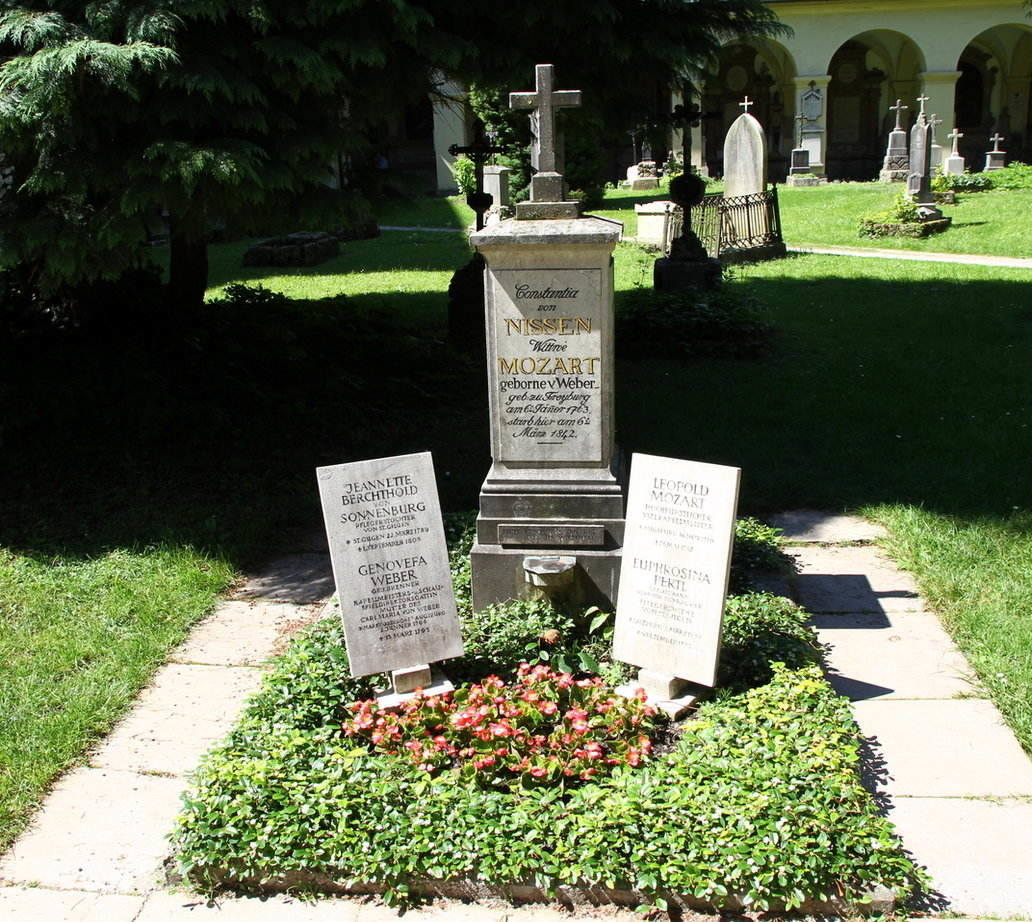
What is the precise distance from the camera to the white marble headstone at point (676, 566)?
438 centimetres

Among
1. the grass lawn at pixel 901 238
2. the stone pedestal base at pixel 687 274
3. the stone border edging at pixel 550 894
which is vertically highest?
the grass lawn at pixel 901 238

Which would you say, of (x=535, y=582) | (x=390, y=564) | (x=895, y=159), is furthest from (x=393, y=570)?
(x=895, y=159)

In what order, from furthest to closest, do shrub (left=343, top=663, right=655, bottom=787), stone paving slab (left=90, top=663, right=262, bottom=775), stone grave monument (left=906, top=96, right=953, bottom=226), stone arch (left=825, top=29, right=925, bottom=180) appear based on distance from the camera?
1. stone arch (left=825, top=29, right=925, bottom=180)
2. stone grave monument (left=906, top=96, right=953, bottom=226)
3. stone paving slab (left=90, top=663, right=262, bottom=775)
4. shrub (left=343, top=663, right=655, bottom=787)

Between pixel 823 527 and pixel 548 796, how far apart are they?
3414 millimetres

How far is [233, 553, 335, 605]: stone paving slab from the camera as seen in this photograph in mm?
5887

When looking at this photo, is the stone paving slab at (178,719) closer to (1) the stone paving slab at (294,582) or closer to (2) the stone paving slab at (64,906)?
(2) the stone paving slab at (64,906)

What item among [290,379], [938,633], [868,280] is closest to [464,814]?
[938,633]

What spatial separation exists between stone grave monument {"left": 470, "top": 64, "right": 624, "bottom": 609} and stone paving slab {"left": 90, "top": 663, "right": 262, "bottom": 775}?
1.19m

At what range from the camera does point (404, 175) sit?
7.29 meters

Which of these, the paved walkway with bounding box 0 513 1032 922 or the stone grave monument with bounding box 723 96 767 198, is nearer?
the paved walkway with bounding box 0 513 1032 922

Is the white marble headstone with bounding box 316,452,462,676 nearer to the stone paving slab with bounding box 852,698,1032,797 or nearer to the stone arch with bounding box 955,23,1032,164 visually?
the stone paving slab with bounding box 852,698,1032,797

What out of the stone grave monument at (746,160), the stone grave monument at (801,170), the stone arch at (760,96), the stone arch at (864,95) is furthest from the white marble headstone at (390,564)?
the stone arch at (864,95)

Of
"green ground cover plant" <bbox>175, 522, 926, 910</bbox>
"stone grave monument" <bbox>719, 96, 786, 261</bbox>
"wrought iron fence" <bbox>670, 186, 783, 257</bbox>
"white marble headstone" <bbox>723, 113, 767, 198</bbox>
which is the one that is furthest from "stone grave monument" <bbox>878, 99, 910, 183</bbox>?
"green ground cover plant" <bbox>175, 522, 926, 910</bbox>

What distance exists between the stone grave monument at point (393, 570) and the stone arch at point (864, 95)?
31470 mm
